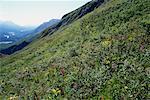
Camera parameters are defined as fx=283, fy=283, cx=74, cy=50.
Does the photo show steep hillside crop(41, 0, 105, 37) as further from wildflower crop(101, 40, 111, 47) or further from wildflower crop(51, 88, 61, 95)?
wildflower crop(51, 88, 61, 95)

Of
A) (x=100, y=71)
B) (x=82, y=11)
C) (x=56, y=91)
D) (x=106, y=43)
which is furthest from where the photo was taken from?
(x=82, y=11)

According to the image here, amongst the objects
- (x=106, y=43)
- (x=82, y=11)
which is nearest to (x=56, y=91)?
(x=106, y=43)

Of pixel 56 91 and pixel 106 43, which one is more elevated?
pixel 56 91

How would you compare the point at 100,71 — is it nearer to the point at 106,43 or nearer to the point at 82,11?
the point at 106,43

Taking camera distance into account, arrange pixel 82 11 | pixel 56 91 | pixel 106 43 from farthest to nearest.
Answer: pixel 82 11
pixel 106 43
pixel 56 91

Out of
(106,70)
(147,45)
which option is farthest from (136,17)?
(106,70)

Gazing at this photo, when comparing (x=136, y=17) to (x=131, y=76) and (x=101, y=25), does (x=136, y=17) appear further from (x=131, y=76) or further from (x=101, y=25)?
(x=131, y=76)

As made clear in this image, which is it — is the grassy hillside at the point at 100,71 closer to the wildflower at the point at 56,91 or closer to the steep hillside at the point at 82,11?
the wildflower at the point at 56,91

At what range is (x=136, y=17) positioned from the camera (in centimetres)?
4422

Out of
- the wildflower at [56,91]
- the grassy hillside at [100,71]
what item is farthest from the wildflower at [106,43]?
the wildflower at [56,91]

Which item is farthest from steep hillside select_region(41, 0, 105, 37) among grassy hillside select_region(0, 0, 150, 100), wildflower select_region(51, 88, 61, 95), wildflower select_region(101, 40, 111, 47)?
wildflower select_region(51, 88, 61, 95)

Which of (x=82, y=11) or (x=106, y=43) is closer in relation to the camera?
(x=106, y=43)

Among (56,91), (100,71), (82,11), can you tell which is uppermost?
(56,91)

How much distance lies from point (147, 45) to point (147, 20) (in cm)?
982
